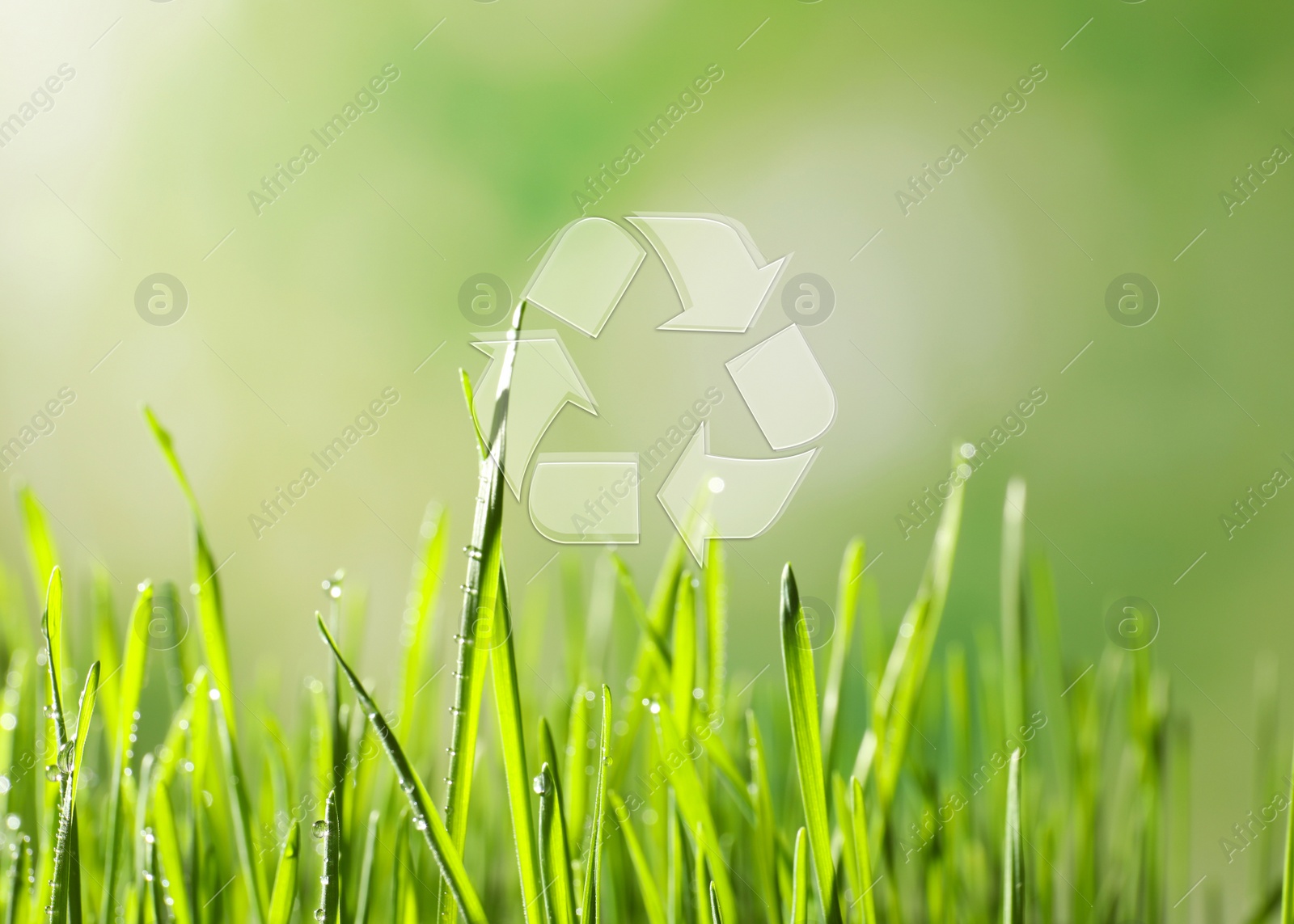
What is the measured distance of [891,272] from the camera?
4.62ft

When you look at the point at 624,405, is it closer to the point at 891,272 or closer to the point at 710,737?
the point at 891,272

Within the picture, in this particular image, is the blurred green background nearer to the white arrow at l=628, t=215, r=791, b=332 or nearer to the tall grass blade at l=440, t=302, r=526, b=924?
the white arrow at l=628, t=215, r=791, b=332

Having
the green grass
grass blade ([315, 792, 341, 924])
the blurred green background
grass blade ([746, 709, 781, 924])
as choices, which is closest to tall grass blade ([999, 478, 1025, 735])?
the green grass

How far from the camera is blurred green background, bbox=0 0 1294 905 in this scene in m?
1.28

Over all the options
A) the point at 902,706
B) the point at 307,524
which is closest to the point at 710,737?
the point at 902,706

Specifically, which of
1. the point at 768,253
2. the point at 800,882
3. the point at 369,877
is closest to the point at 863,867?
the point at 800,882

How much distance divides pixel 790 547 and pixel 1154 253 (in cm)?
88

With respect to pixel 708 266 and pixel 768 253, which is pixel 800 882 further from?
pixel 768 253

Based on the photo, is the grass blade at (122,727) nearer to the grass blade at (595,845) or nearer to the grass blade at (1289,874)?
the grass blade at (595,845)

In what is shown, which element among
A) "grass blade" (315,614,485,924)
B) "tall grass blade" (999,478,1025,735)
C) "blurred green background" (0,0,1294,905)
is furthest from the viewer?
"blurred green background" (0,0,1294,905)

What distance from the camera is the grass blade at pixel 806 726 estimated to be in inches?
5.8

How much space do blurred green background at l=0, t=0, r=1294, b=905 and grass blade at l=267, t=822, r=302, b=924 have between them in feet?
3.43

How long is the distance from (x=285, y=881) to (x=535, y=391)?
0.13 meters

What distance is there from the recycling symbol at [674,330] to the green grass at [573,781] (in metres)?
0.03
